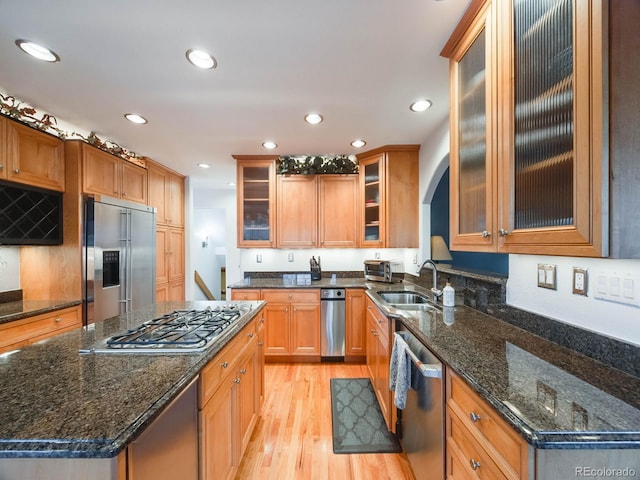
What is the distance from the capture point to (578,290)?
1.14m

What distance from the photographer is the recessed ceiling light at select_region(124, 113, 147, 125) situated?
2355 mm

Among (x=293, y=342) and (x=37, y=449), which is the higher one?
(x=37, y=449)

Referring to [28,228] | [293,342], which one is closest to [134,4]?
[28,228]

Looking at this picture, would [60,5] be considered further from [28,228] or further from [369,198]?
[369,198]

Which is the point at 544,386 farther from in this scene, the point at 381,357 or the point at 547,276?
the point at 381,357

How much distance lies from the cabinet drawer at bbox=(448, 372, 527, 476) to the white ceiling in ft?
5.61

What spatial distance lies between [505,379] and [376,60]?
5.80 feet

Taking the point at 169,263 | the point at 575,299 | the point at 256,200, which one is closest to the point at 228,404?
the point at 575,299

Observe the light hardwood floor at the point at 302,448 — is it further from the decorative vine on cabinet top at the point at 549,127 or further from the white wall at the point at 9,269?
the white wall at the point at 9,269

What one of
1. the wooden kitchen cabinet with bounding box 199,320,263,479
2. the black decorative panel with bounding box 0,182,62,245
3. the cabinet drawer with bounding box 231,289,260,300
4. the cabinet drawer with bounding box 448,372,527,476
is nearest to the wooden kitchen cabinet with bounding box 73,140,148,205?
the black decorative panel with bounding box 0,182,62,245

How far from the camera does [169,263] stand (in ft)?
13.0

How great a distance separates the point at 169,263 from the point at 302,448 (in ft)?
10.4

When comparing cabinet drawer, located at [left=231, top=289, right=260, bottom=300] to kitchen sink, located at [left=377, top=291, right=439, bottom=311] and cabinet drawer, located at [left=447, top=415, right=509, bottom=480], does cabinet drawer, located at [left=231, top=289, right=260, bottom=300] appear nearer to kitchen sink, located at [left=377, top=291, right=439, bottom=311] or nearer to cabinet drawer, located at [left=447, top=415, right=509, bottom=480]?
kitchen sink, located at [left=377, top=291, right=439, bottom=311]

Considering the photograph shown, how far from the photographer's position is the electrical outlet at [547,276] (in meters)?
1.28
